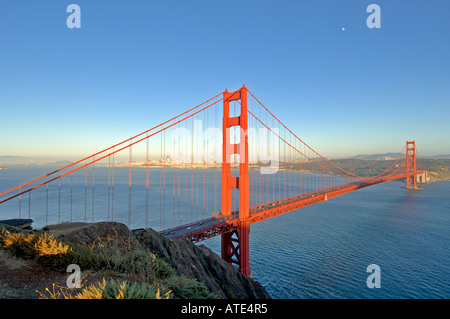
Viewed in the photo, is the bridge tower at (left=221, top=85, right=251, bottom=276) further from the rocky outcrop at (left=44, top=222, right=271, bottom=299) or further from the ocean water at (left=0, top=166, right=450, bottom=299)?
the rocky outcrop at (left=44, top=222, right=271, bottom=299)

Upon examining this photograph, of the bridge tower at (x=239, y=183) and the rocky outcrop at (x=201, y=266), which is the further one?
the bridge tower at (x=239, y=183)

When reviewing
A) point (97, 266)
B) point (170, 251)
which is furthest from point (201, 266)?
point (97, 266)

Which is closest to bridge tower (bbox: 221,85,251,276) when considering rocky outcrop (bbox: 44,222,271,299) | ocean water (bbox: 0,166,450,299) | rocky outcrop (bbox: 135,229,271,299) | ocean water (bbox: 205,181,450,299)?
ocean water (bbox: 205,181,450,299)

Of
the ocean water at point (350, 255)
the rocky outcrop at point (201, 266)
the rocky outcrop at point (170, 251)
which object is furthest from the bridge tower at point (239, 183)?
the rocky outcrop at point (170, 251)

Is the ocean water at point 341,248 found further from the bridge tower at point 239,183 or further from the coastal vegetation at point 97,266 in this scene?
the coastal vegetation at point 97,266
